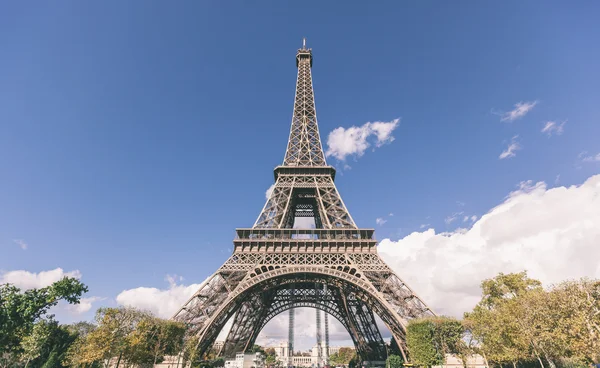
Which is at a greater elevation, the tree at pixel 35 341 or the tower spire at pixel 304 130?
the tower spire at pixel 304 130

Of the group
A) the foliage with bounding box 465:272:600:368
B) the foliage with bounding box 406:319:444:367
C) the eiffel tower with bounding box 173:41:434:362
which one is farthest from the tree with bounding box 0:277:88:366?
the foliage with bounding box 465:272:600:368

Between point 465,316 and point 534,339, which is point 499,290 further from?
Result: point 534,339

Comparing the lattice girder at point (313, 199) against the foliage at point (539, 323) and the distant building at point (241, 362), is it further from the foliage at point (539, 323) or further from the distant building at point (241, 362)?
the distant building at point (241, 362)

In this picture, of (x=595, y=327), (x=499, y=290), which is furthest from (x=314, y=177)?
(x=595, y=327)

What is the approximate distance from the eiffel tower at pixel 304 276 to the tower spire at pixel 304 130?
9.0 inches

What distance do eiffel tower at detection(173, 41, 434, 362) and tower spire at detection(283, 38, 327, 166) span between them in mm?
228

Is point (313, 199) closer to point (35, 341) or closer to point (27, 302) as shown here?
point (27, 302)

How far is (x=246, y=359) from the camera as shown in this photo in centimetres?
3959

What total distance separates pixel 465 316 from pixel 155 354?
32.6 meters

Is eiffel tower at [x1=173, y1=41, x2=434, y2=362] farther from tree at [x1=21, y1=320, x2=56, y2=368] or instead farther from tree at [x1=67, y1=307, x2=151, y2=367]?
tree at [x1=21, y1=320, x2=56, y2=368]

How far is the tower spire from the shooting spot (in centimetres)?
3794

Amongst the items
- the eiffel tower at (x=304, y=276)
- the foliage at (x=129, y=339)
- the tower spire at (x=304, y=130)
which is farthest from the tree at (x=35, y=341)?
the tower spire at (x=304, y=130)

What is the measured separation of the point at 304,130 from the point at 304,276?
21755mm

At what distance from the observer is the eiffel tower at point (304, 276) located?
24.6 meters
